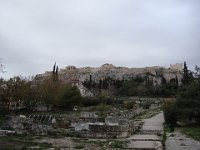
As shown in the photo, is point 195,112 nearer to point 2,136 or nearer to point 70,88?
point 2,136

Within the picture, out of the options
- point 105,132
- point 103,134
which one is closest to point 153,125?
point 105,132

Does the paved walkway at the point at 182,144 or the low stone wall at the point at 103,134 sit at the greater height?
the low stone wall at the point at 103,134

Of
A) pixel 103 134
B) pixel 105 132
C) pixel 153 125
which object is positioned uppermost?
pixel 105 132

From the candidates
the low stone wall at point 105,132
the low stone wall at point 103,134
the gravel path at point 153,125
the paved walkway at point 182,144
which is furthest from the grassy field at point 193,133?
the low stone wall at point 103,134

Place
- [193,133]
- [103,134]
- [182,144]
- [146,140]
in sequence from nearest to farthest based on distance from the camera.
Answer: [182,144], [146,140], [103,134], [193,133]

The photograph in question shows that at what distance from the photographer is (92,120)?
41.0 metres

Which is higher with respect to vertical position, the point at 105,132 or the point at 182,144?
the point at 105,132

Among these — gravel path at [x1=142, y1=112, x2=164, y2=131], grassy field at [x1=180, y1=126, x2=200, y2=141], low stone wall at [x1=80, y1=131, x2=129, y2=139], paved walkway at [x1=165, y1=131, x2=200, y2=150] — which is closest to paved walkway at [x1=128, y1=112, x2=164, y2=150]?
paved walkway at [x1=165, y1=131, x2=200, y2=150]

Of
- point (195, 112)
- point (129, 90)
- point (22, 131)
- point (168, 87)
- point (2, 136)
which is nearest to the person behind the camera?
point (2, 136)

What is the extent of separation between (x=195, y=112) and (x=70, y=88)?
39261 millimetres

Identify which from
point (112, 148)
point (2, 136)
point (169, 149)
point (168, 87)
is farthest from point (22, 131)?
point (168, 87)

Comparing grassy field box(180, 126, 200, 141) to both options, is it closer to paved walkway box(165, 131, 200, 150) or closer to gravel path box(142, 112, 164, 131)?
paved walkway box(165, 131, 200, 150)

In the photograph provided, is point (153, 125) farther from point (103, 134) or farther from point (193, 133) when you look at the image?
point (103, 134)

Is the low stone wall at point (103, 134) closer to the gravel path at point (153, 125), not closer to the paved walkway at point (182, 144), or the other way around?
the paved walkway at point (182, 144)
